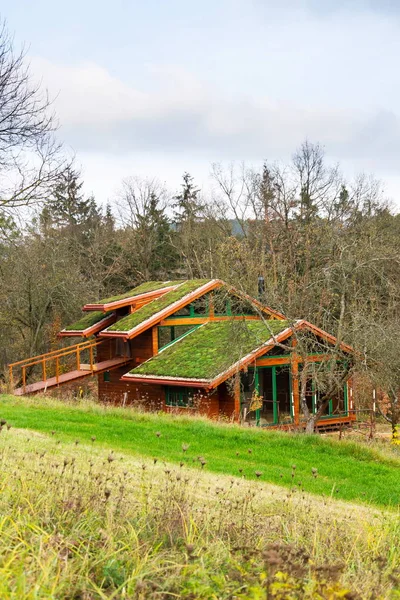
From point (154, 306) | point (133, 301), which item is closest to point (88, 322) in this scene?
point (133, 301)

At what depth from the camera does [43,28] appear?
1212 cm

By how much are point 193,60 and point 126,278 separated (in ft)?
93.5

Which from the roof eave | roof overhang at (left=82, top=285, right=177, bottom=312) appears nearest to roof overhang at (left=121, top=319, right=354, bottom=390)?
the roof eave

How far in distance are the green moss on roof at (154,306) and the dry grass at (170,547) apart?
1808 centimetres

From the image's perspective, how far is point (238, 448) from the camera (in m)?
12.9

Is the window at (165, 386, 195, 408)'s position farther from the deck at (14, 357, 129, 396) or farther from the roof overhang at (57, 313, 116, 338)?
the roof overhang at (57, 313, 116, 338)

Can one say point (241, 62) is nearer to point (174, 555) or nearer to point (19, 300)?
point (174, 555)

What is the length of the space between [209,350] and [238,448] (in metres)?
10.2

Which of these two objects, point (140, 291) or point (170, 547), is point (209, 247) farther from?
point (170, 547)

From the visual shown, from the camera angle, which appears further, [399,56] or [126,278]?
[126,278]

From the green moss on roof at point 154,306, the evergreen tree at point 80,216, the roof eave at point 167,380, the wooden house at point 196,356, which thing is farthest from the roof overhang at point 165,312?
the evergreen tree at point 80,216

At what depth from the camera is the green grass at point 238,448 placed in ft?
34.1

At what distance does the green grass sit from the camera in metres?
10.4

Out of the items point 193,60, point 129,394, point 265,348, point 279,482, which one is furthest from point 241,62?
point 129,394
